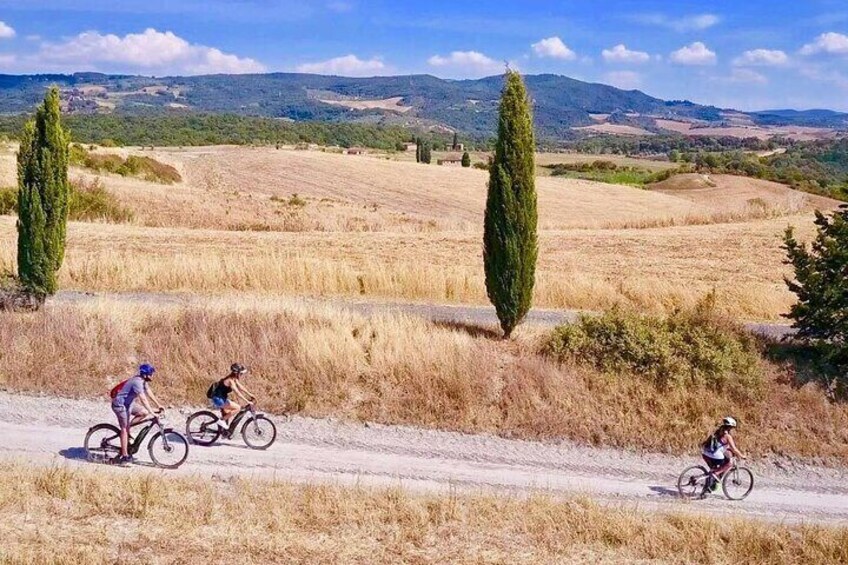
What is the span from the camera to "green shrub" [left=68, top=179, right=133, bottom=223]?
3866cm

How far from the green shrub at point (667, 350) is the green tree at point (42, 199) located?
37.8ft

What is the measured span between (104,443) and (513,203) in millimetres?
9329

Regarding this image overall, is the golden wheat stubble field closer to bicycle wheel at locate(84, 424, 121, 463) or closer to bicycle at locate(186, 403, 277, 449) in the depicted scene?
bicycle at locate(186, 403, 277, 449)

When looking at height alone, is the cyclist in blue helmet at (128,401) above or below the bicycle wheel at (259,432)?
above

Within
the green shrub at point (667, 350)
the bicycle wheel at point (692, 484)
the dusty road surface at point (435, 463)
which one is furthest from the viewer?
the green shrub at point (667, 350)

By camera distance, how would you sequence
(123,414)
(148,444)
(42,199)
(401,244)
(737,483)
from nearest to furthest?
(123,414), (148,444), (737,483), (42,199), (401,244)

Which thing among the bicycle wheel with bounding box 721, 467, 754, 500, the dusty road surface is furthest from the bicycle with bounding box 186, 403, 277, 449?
the bicycle wheel with bounding box 721, 467, 754, 500

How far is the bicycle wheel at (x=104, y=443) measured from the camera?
38.3 ft

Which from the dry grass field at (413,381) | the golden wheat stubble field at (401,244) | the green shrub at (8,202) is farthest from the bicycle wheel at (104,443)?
the green shrub at (8,202)

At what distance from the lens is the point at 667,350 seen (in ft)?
49.4

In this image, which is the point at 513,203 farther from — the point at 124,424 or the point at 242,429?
the point at 124,424

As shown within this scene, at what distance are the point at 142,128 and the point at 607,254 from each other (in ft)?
402

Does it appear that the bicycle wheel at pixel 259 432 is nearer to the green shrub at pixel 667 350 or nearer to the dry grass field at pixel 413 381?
the dry grass field at pixel 413 381

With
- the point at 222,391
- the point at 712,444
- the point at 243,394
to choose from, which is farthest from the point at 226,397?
the point at 712,444
